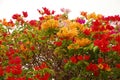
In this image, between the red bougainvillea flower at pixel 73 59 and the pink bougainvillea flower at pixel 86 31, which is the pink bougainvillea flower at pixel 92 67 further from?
the pink bougainvillea flower at pixel 86 31

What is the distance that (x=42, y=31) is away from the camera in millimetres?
2723

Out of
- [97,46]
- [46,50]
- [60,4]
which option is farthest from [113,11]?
[97,46]

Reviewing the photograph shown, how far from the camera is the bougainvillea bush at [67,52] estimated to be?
2500 mm

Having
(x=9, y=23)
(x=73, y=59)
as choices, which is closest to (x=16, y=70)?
(x=73, y=59)

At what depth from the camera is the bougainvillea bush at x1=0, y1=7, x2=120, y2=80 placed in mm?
2500

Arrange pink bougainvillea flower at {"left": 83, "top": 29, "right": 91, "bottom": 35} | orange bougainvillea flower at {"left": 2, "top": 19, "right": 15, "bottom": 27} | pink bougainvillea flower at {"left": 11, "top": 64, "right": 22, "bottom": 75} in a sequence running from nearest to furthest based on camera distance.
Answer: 1. pink bougainvillea flower at {"left": 11, "top": 64, "right": 22, "bottom": 75}
2. pink bougainvillea flower at {"left": 83, "top": 29, "right": 91, "bottom": 35}
3. orange bougainvillea flower at {"left": 2, "top": 19, "right": 15, "bottom": 27}

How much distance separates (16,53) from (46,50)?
0.24 metres

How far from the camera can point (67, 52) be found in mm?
2627

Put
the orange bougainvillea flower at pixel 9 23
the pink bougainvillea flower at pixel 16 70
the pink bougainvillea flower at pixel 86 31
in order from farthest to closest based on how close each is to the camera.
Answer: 1. the orange bougainvillea flower at pixel 9 23
2. the pink bougainvillea flower at pixel 86 31
3. the pink bougainvillea flower at pixel 16 70

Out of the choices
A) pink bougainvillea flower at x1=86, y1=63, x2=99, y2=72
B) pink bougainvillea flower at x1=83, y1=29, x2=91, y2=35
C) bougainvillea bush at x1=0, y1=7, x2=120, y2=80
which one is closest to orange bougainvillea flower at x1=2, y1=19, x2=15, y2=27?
bougainvillea bush at x1=0, y1=7, x2=120, y2=80

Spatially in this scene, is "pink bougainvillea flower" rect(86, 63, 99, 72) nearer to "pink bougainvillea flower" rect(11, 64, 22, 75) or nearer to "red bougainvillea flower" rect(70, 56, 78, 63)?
"red bougainvillea flower" rect(70, 56, 78, 63)

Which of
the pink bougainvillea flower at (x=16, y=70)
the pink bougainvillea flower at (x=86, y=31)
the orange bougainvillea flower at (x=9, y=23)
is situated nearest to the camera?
the pink bougainvillea flower at (x=16, y=70)

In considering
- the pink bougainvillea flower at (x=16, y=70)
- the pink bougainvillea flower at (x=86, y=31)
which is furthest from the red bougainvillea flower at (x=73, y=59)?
the pink bougainvillea flower at (x=16, y=70)

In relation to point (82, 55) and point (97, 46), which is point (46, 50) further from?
point (97, 46)
